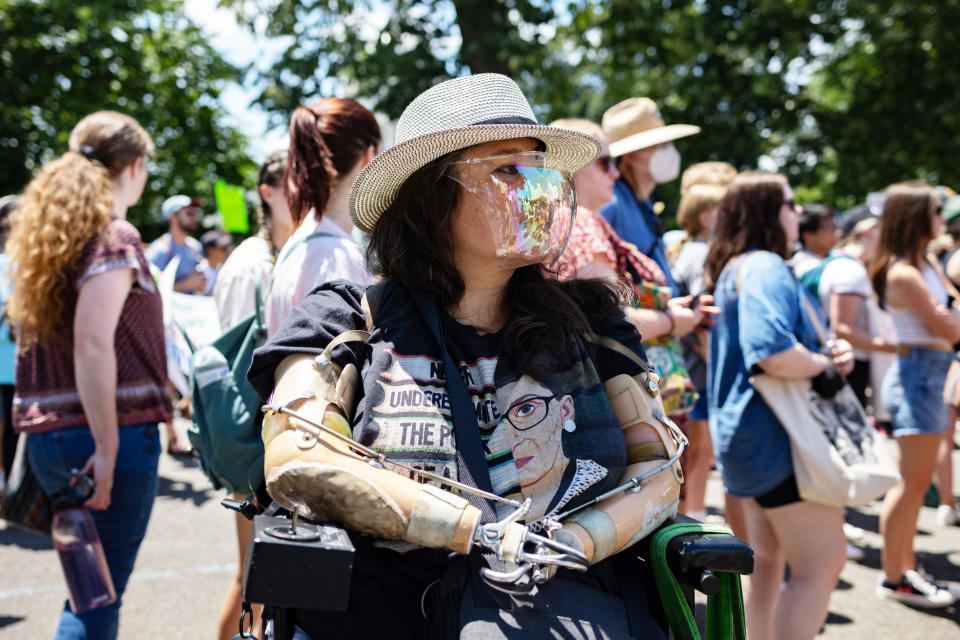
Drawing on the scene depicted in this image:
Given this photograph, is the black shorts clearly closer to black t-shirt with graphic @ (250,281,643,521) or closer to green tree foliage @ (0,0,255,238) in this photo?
black t-shirt with graphic @ (250,281,643,521)

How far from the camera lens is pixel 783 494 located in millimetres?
2971

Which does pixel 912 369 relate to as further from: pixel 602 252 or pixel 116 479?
pixel 116 479

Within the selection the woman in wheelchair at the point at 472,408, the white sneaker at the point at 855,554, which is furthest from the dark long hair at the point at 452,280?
the white sneaker at the point at 855,554

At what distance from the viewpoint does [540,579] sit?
1511mm

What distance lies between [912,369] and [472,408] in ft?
12.0

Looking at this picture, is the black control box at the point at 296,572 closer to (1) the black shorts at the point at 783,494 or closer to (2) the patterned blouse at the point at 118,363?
(2) the patterned blouse at the point at 118,363

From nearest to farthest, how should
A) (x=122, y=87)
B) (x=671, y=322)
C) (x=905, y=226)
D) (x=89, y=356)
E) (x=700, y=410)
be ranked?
(x=89, y=356)
(x=671, y=322)
(x=905, y=226)
(x=700, y=410)
(x=122, y=87)

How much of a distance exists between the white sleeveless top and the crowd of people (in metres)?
0.02

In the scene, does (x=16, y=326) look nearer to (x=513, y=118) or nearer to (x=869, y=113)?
(x=513, y=118)

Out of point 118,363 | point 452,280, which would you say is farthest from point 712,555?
point 118,363

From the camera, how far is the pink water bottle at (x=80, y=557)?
2541mm

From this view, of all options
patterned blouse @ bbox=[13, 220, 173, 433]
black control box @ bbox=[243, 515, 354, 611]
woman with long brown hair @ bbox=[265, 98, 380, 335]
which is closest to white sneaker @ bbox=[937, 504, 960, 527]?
woman with long brown hair @ bbox=[265, 98, 380, 335]

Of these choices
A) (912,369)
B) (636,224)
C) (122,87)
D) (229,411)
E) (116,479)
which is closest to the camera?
(229,411)

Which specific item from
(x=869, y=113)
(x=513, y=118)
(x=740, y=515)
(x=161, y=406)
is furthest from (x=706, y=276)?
(x=869, y=113)
